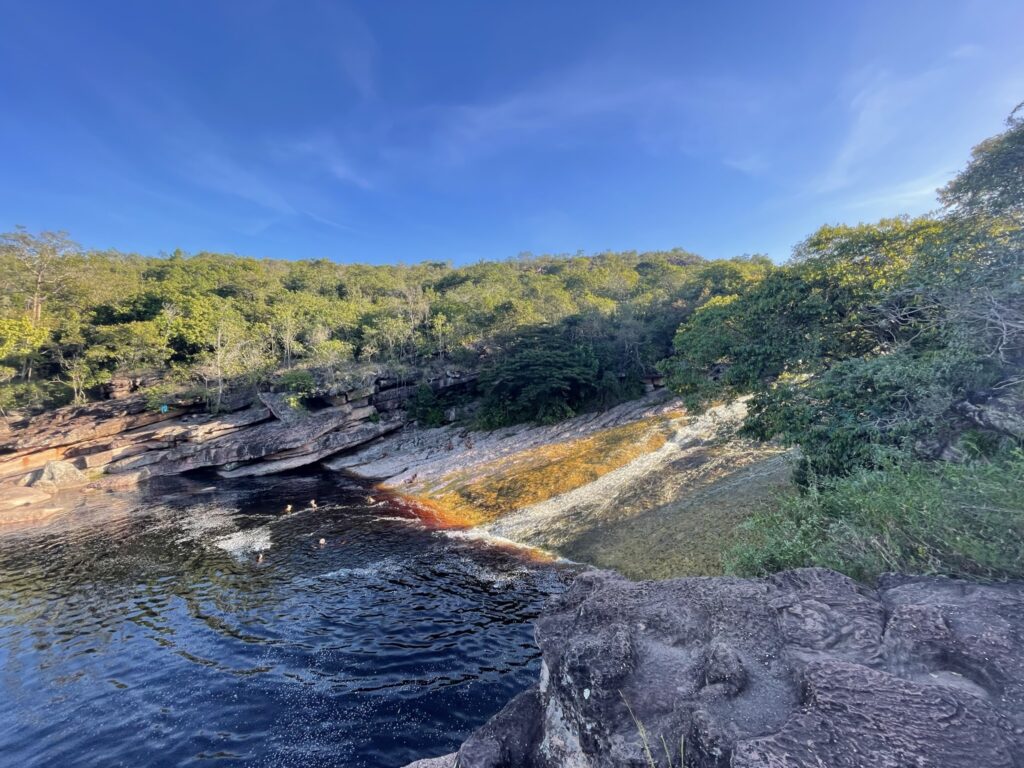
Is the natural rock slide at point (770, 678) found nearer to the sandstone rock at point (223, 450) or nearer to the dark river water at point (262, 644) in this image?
the dark river water at point (262, 644)

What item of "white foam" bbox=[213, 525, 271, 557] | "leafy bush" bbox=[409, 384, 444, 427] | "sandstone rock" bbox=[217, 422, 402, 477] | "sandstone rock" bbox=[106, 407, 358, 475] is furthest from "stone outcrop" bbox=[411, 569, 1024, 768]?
"leafy bush" bbox=[409, 384, 444, 427]

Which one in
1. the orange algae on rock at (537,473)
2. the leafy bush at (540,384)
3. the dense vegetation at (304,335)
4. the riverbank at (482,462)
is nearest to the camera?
the riverbank at (482,462)

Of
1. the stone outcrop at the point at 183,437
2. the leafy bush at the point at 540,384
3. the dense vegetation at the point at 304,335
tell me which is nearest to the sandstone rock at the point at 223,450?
the stone outcrop at the point at 183,437

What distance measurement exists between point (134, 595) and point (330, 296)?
→ 51278mm

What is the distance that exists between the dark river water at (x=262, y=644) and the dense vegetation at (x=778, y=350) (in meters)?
6.32

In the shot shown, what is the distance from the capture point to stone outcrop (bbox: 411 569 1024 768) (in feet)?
9.01

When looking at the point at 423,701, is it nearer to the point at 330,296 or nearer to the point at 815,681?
the point at 815,681

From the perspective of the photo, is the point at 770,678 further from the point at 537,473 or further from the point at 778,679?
the point at 537,473

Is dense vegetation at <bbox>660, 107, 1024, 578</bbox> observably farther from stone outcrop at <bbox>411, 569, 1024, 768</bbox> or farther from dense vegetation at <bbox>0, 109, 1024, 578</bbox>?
stone outcrop at <bbox>411, 569, 1024, 768</bbox>

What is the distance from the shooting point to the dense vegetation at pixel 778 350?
6441 mm

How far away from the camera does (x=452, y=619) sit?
1124cm

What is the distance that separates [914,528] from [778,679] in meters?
3.25

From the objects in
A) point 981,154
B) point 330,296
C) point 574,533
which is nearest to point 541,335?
point 574,533

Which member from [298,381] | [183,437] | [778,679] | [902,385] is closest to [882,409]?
[902,385]
